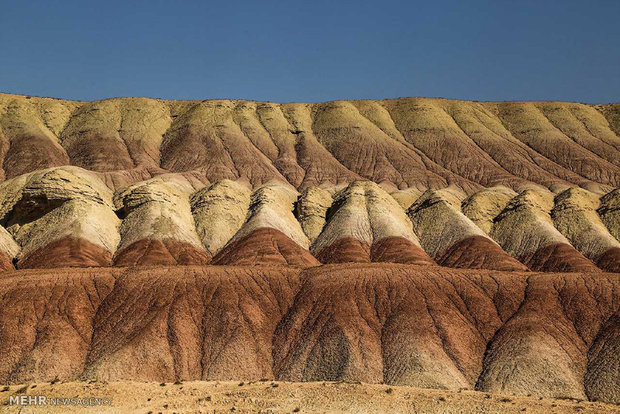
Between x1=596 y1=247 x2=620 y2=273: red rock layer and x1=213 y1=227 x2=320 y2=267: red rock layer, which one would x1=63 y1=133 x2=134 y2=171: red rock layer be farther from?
x1=596 y1=247 x2=620 y2=273: red rock layer

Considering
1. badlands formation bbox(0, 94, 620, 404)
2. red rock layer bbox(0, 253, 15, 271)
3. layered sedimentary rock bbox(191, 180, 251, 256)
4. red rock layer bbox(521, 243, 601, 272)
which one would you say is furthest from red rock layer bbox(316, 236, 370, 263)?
red rock layer bbox(0, 253, 15, 271)

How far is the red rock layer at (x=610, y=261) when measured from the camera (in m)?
76.9

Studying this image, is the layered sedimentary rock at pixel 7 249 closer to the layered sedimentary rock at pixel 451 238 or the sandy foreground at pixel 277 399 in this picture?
the sandy foreground at pixel 277 399

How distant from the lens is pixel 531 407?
35.3m

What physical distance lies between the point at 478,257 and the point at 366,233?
49.5 feet

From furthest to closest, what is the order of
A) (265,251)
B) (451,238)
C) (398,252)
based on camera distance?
1. (451,238)
2. (398,252)
3. (265,251)

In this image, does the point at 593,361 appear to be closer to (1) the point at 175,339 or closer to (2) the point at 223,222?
(1) the point at 175,339

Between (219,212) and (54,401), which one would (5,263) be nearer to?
(219,212)

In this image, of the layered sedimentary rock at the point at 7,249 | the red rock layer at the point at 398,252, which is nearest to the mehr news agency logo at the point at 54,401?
the layered sedimentary rock at the point at 7,249

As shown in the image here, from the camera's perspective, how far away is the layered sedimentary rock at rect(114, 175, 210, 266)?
243 feet

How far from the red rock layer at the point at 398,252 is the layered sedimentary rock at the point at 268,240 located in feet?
27.3

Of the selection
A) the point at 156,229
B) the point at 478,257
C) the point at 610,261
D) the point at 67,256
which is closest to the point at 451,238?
the point at 478,257

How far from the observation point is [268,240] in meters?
77.9

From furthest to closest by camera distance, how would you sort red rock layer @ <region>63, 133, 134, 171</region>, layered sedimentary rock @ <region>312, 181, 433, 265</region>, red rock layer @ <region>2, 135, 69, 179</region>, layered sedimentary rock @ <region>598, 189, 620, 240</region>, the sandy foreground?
red rock layer @ <region>63, 133, 134, 171</region> → red rock layer @ <region>2, 135, 69, 179</region> → layered sedimentary rock @ <region>598, 189, 620, 240</region> → layered sedimentary rock @ <region>312, 181, 433, 265</region> → the sandy foreground
